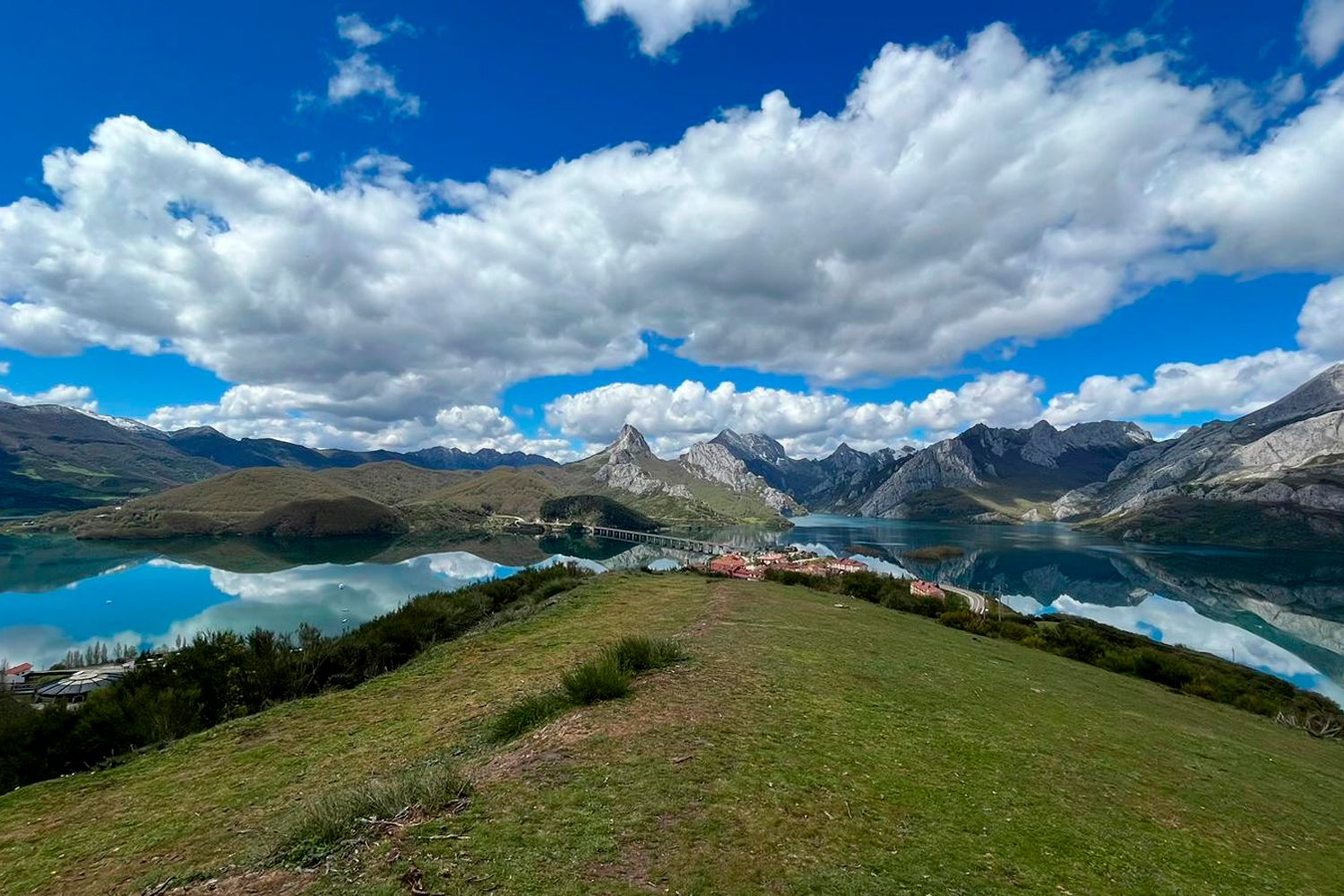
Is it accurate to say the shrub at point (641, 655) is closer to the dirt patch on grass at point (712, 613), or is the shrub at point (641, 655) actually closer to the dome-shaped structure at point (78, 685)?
the dirt patch on grass at point (712, 613)

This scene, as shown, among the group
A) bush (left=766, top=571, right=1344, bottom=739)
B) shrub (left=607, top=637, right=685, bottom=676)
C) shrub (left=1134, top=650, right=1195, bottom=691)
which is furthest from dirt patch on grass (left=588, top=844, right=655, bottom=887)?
shrub (left=1134, top=650, right=1195, bottom=691)

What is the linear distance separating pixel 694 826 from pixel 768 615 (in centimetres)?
1690

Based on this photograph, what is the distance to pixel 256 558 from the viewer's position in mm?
151625

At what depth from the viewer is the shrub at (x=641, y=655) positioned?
11.8 meters

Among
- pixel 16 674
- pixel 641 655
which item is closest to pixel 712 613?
pixel 641 655

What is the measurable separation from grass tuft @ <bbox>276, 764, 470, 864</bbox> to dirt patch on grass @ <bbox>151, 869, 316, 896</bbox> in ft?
0.76

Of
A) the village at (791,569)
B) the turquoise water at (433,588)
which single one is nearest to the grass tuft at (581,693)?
the village at (791,569)

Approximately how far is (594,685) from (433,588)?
100m

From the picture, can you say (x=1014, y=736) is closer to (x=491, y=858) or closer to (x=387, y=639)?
(x=491, y=858)

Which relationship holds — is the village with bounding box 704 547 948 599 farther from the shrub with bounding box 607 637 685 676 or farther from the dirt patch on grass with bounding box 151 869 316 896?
the dirt patch on grass with bounding box 151 869 316 896

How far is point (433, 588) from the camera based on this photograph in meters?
99.4

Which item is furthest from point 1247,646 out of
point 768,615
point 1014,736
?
point 1014,736

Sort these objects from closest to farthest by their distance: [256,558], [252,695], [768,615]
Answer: [252,695] < [768,615] < [256,558]

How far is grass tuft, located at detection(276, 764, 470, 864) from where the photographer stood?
548cm
